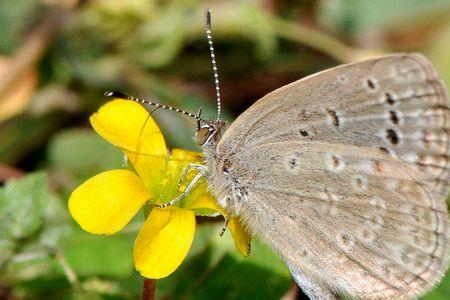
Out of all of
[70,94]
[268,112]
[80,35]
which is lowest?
[70,94]

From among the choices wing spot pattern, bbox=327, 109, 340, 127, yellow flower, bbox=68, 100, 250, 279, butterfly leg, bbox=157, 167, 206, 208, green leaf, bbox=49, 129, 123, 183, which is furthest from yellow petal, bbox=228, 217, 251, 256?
green leaf, bbox=49, 129, 123, 183

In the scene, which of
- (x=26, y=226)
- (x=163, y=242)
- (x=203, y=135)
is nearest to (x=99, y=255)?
(x=26, y=226)

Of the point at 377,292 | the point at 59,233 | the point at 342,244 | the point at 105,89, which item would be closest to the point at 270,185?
the point at 342,244

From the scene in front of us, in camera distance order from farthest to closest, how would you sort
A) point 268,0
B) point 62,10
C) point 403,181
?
1. point 268,0
2. point 62,10
3. point 403,181

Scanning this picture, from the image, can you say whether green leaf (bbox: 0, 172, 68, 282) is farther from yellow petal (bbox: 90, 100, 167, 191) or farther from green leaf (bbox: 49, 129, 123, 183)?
green leaf (bbox: 49, 129, 123, 183)

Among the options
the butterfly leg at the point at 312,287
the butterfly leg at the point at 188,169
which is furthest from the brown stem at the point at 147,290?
the butterfly leg at the point at 312,287

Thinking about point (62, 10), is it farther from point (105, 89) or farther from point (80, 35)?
point (105, 89)

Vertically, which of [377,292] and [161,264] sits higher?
[161,264]

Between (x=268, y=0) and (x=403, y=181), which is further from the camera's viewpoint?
(x=268, y=0)
